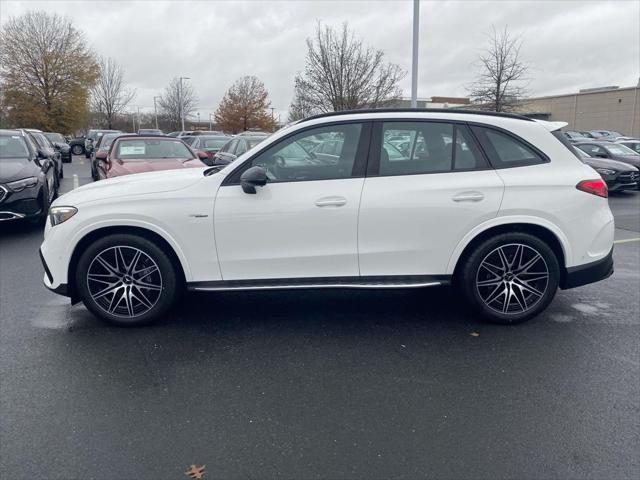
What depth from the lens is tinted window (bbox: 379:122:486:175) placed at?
4094mm

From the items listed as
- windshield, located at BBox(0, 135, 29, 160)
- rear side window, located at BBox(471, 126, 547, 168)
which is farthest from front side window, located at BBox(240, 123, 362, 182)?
windshield, located at BBox(0, 135, 29, 160)

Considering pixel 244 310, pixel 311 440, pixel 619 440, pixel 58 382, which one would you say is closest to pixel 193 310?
pixel 244 310

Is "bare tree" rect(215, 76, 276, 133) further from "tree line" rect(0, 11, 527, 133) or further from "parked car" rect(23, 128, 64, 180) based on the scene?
"parked car" rect(23, 128, 64, 180)

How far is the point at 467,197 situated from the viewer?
13.1ft

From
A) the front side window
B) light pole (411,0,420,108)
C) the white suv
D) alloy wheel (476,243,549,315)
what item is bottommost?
alloy wheel (476,243,549,315)

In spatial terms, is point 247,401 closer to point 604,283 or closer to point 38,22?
point 604,283

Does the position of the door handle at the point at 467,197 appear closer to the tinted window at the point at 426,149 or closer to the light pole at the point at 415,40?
the tinted window at the point at 426,149

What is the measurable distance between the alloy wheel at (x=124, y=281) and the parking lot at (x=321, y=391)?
0.23 metres

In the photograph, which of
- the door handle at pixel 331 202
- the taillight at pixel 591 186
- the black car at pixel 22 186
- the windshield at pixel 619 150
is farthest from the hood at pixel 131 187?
the windshield at pixel 619 150

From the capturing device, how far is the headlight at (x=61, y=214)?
157 inches

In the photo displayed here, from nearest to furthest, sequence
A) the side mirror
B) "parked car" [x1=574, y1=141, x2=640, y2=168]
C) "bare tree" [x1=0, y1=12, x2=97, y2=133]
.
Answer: the side mirror < "parked car" [x1=574, y1=141, x2=640, y2=168] < "bare tree" [x1=0, y1=12, x2=97, y2=133]

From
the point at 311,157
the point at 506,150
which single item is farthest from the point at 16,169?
the point at 506,150

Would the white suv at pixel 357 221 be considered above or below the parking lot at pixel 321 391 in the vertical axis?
above

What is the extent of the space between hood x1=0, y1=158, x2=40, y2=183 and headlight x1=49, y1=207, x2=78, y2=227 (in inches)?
157
